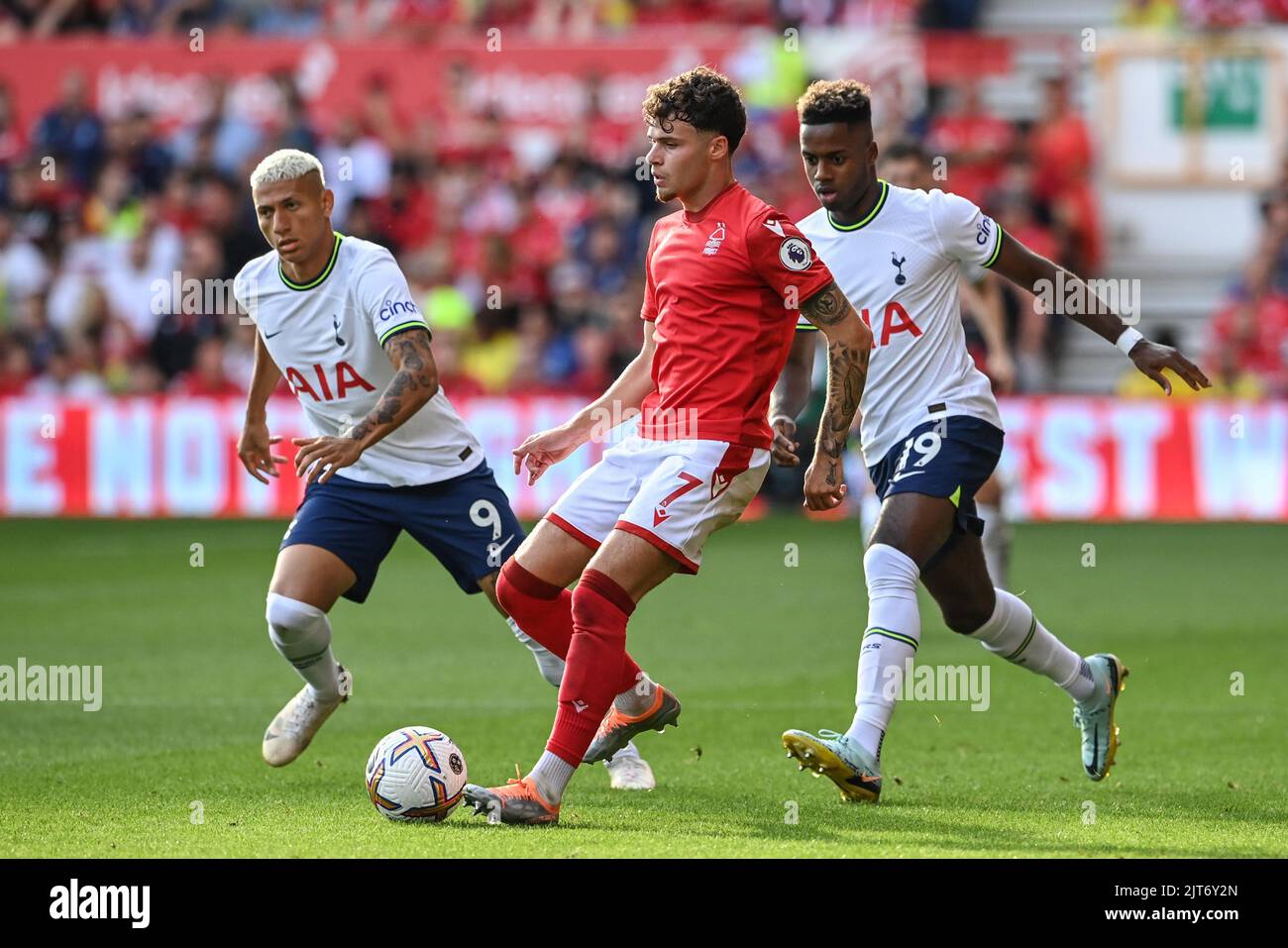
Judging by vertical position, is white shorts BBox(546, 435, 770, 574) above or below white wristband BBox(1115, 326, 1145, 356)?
below

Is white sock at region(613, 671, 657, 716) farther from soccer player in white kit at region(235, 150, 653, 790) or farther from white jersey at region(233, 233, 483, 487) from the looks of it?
white jersey at region(233, 233, 483, 487)

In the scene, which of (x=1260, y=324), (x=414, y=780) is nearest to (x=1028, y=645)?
(x=414, y=780)

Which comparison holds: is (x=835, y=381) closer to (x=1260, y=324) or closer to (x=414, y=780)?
(x=414, y=780)

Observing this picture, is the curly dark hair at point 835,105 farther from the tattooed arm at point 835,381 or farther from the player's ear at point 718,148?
the tattooed arm at point 835,381

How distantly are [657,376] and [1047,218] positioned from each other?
1472cm

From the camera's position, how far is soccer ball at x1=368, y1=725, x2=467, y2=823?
20.6ft

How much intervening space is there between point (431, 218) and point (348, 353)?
14.0 m

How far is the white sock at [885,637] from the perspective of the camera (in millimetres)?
6629

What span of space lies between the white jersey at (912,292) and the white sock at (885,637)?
1.87ft

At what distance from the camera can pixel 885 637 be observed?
675cm

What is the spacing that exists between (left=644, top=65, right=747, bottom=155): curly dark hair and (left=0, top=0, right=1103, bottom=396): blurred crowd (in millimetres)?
12569

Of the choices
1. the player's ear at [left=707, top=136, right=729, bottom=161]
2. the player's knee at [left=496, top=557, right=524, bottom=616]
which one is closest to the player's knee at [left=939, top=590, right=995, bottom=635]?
the player's knee at [left=496, top=557, right=524, bottom=616]

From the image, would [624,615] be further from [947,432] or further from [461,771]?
[947,432]

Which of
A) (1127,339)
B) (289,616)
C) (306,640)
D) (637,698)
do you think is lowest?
(637,698)
